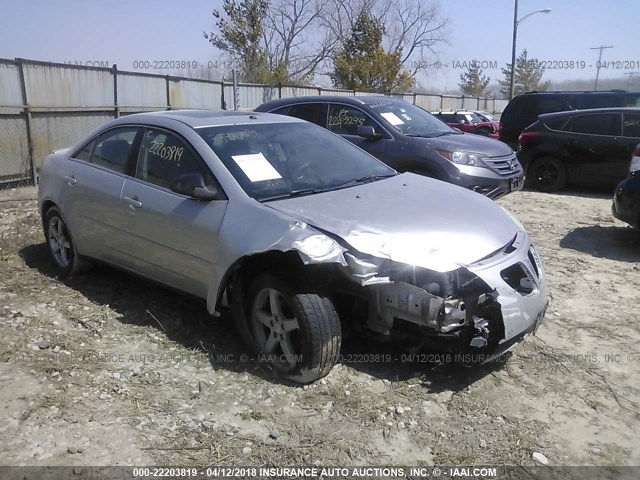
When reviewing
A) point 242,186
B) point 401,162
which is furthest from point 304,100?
point 242,186

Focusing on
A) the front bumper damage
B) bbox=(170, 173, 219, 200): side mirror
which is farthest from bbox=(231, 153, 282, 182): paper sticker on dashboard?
the front bumper damage

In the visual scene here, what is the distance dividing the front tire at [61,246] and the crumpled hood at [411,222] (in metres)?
2.51

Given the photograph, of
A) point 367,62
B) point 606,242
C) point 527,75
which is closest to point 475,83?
point 527,75

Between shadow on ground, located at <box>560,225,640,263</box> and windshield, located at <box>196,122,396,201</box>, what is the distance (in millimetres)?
3128

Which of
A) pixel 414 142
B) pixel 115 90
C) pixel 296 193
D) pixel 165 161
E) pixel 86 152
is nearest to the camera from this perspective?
pixel 296 193

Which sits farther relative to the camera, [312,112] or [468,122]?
[468,122]

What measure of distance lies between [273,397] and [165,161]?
1.96 meters

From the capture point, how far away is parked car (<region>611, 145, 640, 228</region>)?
6.12 m

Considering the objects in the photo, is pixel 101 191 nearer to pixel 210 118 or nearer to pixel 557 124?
pixel 210 118

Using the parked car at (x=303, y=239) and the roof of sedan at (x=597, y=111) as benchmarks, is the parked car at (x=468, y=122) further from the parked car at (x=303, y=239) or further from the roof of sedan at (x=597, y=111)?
the parked car at (x=303, y=239)

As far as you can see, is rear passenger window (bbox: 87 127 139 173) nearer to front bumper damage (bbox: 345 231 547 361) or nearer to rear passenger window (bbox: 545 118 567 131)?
front bumper damage (bbox: 345 231 547 361)

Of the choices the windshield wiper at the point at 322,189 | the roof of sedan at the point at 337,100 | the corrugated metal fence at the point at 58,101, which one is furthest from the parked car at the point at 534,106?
the windshield wiper at the point at 322,189

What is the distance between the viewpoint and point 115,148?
4.68 m

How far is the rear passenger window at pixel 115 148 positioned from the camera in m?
4.52
